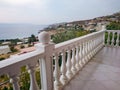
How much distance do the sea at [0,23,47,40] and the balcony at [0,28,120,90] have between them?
0.22 metres

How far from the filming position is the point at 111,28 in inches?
192

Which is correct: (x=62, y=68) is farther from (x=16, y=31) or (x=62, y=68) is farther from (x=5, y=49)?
(x=5, y=49)

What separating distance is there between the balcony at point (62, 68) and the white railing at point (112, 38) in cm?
177

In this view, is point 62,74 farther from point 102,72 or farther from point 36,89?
point 102,72

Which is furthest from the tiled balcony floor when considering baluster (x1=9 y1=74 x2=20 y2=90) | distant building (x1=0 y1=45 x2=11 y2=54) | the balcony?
distant building (x1=0 y1=45 x2=11 y2=54)

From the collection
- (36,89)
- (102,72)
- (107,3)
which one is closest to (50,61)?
(36,89)

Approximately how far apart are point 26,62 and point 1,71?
24 cm

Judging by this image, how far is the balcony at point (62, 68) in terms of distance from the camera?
1011 millimetres

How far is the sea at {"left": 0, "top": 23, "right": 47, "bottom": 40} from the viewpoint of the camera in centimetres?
121

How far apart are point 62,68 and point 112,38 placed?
356 centimetres

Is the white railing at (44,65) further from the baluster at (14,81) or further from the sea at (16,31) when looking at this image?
the sea at (16,31)

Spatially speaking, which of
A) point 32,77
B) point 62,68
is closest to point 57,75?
point 62,68

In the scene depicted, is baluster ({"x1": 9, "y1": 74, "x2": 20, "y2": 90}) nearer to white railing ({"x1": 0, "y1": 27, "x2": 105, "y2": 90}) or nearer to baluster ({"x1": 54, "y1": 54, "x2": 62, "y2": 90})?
white railing ({"x1": 0, "y1": 27, "x2": 105, "y2": 90})

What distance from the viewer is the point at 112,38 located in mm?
4758
